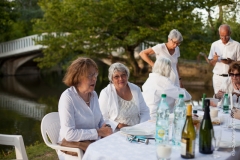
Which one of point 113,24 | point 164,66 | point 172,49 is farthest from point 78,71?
point 113,24

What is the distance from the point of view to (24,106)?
9727 millimetres

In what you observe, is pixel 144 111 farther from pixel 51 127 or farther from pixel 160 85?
pixel 51 127

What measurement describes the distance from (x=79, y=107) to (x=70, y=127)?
15cm

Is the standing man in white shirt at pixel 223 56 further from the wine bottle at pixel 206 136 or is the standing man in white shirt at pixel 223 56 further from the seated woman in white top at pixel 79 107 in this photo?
the wine bottle at pixel 206 136

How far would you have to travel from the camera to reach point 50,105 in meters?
9.73

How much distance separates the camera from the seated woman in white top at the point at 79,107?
208 centimetres

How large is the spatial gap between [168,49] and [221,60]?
61 cm

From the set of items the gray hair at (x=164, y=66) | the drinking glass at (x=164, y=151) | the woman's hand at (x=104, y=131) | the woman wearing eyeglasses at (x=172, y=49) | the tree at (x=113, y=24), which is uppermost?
the tree at (x=113, y=24)

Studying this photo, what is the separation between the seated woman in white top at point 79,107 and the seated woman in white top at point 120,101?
1.40 feet

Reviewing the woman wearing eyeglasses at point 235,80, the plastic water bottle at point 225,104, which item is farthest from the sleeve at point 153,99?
the plastic water bottle at point 225,104

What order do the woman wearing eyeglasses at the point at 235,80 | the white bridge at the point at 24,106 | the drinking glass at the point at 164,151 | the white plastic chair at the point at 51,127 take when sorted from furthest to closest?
1. the white bridge at the point at 24,106
2. the woman wearing eyeglasses at the point at 235,80
3. the white plastic chair at the point at 51,127
4. the drinking glass at the point at 164,151

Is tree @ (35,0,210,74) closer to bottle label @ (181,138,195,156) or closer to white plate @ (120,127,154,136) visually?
white plate @ (120,127,154,136)

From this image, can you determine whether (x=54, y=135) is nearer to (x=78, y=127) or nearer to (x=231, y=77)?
(x=78, y=127)

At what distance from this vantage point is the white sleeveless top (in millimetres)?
2723
